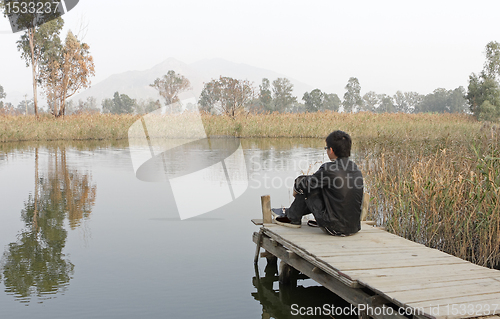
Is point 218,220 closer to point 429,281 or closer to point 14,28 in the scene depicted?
point 429,281

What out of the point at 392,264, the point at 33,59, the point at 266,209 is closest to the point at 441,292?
the point at 392,264

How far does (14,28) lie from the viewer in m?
25.3

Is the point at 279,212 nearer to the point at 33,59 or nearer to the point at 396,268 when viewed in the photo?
the point at 396,268

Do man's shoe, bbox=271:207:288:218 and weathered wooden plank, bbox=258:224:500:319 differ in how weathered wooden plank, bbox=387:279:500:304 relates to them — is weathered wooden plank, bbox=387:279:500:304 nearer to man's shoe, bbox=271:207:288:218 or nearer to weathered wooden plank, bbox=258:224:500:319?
weathered wooden plank, bbox=258:224:500:319

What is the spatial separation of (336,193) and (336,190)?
28mm

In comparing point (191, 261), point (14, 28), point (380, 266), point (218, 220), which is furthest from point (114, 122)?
point (380, 266)

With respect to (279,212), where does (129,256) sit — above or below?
below

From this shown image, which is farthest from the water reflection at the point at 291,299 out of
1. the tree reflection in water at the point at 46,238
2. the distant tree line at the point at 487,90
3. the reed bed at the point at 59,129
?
the distant tree line at the point at 487,90

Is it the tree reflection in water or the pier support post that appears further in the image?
the pier support post

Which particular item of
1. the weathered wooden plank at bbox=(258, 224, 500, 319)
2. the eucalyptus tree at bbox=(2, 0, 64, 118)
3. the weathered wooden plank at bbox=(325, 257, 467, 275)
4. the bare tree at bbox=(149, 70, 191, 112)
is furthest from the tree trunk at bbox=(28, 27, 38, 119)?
the bare tree at bbox=(149, 70, 191, 112)

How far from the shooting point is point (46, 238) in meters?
5.65

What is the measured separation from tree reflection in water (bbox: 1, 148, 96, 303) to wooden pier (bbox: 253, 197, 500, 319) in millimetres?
2065

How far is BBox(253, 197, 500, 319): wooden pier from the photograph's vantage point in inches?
102

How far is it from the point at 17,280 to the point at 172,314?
157 centimetres
